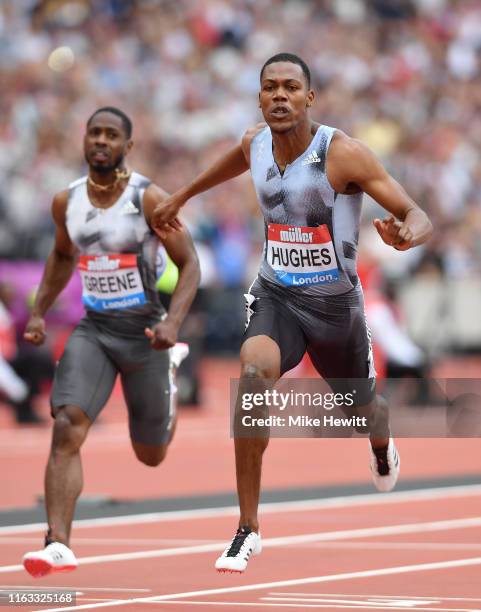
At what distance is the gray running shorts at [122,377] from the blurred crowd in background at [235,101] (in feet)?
29.6

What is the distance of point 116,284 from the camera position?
10.2 metres

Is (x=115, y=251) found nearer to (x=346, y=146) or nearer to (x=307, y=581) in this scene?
(x=346, y=146)

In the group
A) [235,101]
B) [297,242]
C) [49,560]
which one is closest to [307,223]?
[297,242]

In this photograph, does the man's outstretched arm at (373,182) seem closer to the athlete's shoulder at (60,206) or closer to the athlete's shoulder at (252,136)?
the athlete's shoulder at (252,136)

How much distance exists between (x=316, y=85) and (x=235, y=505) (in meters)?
14.4

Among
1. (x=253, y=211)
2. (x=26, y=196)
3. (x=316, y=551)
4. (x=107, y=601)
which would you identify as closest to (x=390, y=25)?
(x=253, y=211)

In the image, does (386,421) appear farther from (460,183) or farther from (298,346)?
(460,183)

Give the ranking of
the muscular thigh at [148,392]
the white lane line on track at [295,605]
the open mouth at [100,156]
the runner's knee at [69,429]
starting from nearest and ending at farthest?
the white lane line on track at [295,605] → the runner's knee at [69,429] → the open mouth at [100,156] → the muscular thigh at [148,392]

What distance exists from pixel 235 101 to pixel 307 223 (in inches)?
673

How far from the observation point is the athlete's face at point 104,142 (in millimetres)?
10102

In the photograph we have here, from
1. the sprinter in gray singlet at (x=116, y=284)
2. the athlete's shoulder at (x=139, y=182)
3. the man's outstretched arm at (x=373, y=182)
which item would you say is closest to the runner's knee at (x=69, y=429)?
the sprinter in gray singlet at (x=116, y=284)

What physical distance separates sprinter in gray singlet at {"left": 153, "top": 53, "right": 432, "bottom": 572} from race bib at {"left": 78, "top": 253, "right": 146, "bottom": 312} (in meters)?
1.00

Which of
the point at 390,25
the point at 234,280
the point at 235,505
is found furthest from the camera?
the point at 390,25

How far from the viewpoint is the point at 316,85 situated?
26.7 m
